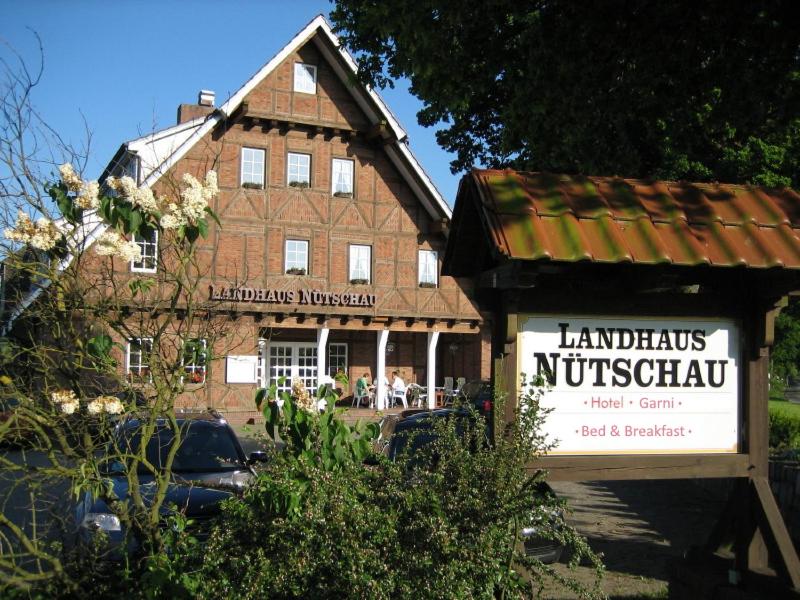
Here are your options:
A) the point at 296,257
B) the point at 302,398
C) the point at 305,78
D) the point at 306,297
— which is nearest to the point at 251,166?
the point at 296,257

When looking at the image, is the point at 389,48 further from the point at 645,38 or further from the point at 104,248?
the point at 104,248

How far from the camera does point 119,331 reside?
4484 millimetres

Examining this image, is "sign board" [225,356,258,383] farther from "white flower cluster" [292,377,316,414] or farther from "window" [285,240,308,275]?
"white flower cluster" [292,377,316,414]

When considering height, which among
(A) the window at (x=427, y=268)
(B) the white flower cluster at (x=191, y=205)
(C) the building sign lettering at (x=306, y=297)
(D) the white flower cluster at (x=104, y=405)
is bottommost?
(D) the white flower cluster at (x=104, y=405)

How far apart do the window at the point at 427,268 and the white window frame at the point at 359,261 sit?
2022 millimetres

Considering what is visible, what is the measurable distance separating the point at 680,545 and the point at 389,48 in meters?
8.44

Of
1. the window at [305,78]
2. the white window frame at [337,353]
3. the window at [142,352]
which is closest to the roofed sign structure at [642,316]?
the window at [142,352]

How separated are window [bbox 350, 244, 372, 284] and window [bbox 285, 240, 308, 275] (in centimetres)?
173

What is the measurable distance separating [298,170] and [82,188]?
24251 mm

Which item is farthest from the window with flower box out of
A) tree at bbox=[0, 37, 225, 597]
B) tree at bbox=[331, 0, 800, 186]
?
tree at bbox=[0, 37, 225, 597]

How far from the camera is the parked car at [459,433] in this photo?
167 inches

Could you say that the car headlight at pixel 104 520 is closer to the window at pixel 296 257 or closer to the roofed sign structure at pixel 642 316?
the roofed sign structure at pixel 642 316

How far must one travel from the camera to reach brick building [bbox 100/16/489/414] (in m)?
27.0

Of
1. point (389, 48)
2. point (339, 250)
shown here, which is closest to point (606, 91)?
point (389, 48)
